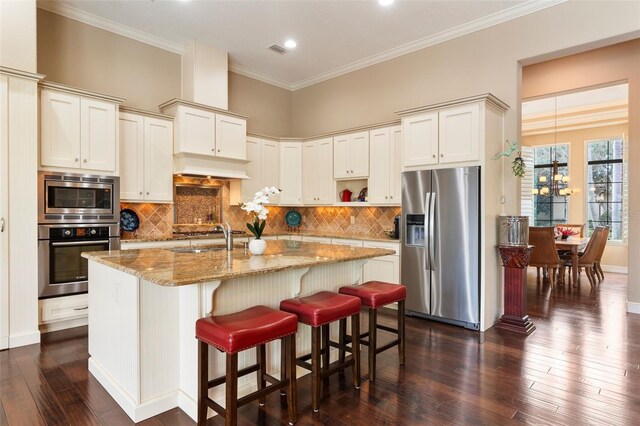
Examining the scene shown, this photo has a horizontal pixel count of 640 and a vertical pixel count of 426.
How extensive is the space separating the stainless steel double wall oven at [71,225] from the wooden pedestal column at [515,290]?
13.8 ft

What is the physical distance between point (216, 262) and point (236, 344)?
730mm

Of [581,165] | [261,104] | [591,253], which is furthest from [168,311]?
[581,165]

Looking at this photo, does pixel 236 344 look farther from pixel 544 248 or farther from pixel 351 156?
pixel 544 248

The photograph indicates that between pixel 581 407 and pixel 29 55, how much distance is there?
526 centimetres

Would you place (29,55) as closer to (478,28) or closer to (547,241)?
(478,28)

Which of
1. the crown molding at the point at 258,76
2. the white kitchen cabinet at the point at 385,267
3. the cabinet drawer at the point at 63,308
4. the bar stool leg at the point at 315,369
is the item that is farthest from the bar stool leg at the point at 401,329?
the crown molding at the point at 258,76

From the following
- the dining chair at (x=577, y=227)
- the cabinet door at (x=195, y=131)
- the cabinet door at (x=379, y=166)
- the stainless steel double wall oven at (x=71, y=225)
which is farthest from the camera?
the dining chair at (x=577, y=227)

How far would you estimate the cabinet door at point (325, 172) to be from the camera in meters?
5.67

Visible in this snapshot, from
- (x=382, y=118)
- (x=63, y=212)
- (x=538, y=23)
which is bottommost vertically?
(x=63, y=212)

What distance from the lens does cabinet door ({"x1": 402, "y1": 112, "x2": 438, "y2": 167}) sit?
423cm

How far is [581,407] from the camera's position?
2.37m

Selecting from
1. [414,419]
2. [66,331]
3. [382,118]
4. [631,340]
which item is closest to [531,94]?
[382,118]

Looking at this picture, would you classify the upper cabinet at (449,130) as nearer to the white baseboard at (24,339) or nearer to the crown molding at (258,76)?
the crown molding at (258,76)

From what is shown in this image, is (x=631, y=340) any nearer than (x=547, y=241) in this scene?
Yes
